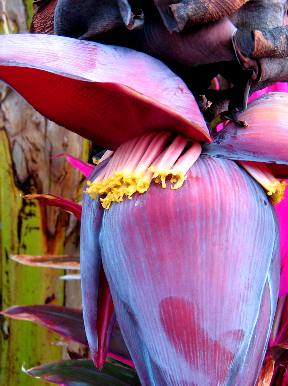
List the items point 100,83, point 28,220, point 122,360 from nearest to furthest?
point 100,83 → point 122,360 → point 28,220

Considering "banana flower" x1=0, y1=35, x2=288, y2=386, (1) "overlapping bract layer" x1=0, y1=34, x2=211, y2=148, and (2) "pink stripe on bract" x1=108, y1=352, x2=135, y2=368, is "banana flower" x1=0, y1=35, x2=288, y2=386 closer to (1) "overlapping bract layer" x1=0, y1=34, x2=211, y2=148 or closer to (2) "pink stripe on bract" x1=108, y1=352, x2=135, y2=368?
(1) "overlapping bract layer" x1=0, y1=34, x2=211, y2=148

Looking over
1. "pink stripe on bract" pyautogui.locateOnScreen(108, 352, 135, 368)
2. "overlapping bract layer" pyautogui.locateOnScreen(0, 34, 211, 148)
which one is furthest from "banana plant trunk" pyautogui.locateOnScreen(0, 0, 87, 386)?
"overlapping bract layer" pyautogui.locateOnScreen(0, 34, 211, 148)

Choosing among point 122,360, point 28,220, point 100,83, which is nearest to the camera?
point 100,83

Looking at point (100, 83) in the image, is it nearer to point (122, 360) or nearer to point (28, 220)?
point (122, 360)

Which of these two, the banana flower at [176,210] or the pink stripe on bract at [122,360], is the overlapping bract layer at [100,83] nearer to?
the banana flower at [176,210]

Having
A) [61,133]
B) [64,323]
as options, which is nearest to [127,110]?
[64,323]

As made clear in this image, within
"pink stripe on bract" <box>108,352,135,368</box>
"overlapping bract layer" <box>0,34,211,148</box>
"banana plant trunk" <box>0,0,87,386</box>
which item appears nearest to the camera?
"overlapping bract layer" <box>0,34,211,148</box>

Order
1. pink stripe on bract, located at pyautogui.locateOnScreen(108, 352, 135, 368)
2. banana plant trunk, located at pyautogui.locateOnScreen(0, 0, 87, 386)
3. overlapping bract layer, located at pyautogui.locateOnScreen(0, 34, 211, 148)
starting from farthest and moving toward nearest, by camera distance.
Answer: banana plant trunk, located at pyautogui.locateOnScreen(0, 0, 87, 386) < pink stripe on bract, located at pyautogui.locateOnScreen(108, 352, 135, 368) < overlapping bract layer, located at pyautogui.locateOnScreen(0, 34, 211, 148)

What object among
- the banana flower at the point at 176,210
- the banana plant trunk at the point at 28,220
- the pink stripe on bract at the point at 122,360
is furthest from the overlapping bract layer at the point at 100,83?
the banana plant trunk at the point at 28,220

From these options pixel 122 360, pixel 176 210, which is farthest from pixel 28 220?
pixel 176 210
